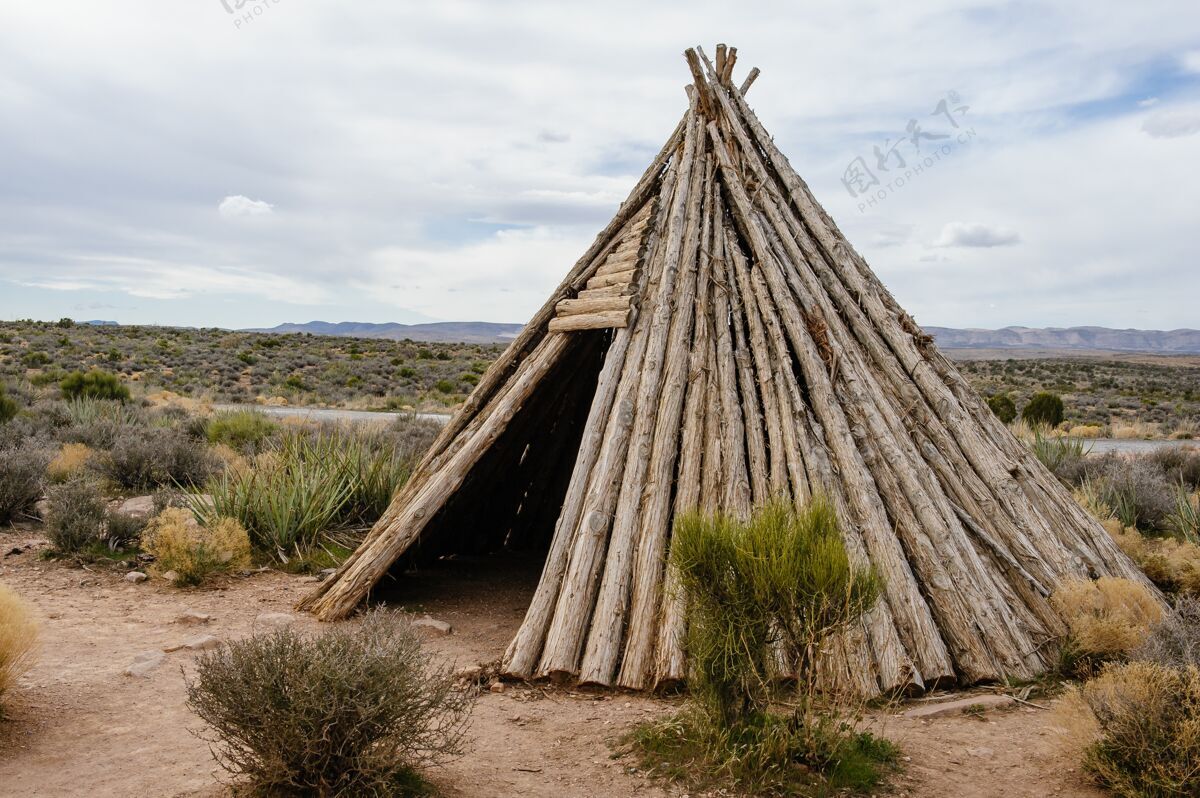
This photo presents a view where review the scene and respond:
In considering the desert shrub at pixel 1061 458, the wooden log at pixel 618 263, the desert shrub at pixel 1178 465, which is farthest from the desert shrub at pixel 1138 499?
the wooden log at pixel 618 263

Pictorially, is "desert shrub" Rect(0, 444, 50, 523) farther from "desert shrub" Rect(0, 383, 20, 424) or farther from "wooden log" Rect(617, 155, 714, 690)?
"wooden log" Rect(617, 155, 714, 690)

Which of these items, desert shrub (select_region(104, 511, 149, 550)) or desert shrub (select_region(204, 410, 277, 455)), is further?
desert shrub (select_region(204, 410, 277, 455))

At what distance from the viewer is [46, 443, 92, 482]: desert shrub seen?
32.9 feet

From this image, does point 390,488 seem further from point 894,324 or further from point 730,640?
point 730,640

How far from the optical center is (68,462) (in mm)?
10508

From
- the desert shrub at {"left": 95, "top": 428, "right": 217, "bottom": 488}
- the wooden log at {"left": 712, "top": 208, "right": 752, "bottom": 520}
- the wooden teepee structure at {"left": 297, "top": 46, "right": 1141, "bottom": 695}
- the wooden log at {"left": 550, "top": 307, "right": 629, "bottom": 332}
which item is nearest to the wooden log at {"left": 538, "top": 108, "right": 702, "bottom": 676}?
the wooden teepee structure at {"left": 297, "top": 46, "right": 1141, "bottom": 695}

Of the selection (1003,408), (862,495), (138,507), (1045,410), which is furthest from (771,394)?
(1045,410)

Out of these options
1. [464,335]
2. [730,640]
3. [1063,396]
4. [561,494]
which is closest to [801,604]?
[730,640]

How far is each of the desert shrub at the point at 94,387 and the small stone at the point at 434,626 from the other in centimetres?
1307

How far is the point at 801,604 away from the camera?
3389 mm

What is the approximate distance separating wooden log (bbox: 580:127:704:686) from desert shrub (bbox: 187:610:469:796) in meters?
1.35

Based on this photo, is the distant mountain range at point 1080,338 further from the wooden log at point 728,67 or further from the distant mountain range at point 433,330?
the wooden log at point 728,67

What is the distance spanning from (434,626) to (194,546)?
2.32m

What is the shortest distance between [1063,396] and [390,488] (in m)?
29.0
